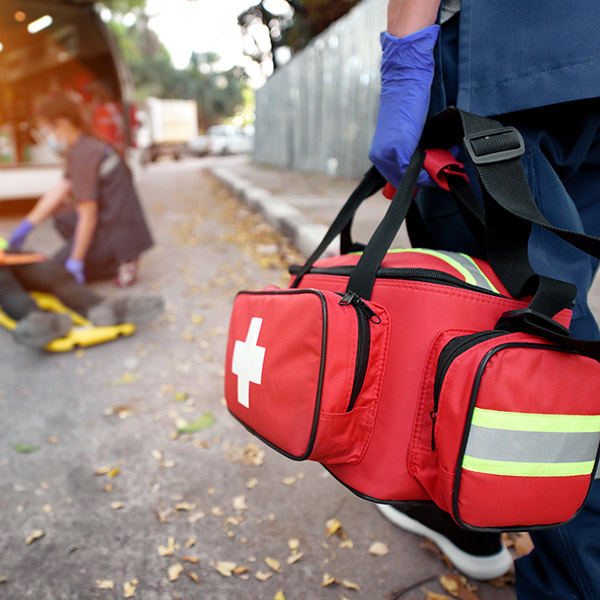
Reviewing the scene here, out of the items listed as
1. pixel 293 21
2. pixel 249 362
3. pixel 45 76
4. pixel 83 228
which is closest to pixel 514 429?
pixel 249 362

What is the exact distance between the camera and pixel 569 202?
3.41ft

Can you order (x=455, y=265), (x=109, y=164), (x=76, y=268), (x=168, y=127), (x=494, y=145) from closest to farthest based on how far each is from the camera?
(x=494, y=145)
(x=455, y=265)
(x=76, y=268)
(x=109, y=164)
(x=168, y=127)

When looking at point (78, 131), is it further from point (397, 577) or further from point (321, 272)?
point (397, 577)

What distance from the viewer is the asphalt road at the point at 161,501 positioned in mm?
1418

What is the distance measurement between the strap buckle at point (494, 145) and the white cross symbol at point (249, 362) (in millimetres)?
574

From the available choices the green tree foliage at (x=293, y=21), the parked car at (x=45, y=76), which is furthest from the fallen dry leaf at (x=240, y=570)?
the green tree foliage at (x=293, y=21)

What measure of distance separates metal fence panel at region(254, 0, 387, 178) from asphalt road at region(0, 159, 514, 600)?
5.77 m

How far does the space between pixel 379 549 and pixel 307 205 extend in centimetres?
480

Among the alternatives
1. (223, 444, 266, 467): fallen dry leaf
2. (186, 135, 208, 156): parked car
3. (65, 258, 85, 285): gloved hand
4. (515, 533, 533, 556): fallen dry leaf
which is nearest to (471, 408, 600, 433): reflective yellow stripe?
(515, 533, 533, 556): fallen dry leaf

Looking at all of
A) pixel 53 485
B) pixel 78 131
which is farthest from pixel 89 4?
pixel 53 485

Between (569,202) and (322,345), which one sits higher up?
(569,202)

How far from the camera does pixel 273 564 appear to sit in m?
1.47

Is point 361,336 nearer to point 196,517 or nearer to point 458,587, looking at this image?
point 458,587

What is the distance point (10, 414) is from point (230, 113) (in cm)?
3577
